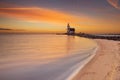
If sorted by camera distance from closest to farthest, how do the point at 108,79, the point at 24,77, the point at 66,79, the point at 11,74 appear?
the point at 108,79
the point at 66,79
the point at 24,77
the point at 11,74

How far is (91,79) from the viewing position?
973 centimetres

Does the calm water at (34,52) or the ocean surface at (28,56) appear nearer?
the ocean surface at (28,56)

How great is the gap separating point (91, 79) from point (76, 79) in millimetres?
663

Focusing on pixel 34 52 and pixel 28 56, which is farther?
pixel 34 52

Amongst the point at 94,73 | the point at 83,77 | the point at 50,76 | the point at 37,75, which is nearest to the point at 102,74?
the point at 94,73

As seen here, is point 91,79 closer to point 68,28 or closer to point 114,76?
point 114,76

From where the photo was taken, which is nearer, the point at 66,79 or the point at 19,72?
the point at 66,79

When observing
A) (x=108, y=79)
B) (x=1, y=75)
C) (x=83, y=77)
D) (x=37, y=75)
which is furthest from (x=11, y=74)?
(x=108, y=79)

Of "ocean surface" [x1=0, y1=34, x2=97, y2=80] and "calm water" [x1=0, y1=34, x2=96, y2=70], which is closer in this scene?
"ocean surface" [x1=0, y1=34, x2=97, y2=80]

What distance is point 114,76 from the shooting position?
33.3 feet

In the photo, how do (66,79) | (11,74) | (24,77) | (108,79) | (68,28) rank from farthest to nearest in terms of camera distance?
1. (68,28)
2. (11,74)
3. (24,77)
4. (66,79)
5. (108,79)

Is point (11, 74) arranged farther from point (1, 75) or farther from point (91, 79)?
point (91, 79)

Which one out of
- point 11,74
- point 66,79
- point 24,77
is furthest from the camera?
point 11,74

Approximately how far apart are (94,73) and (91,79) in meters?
1.41
